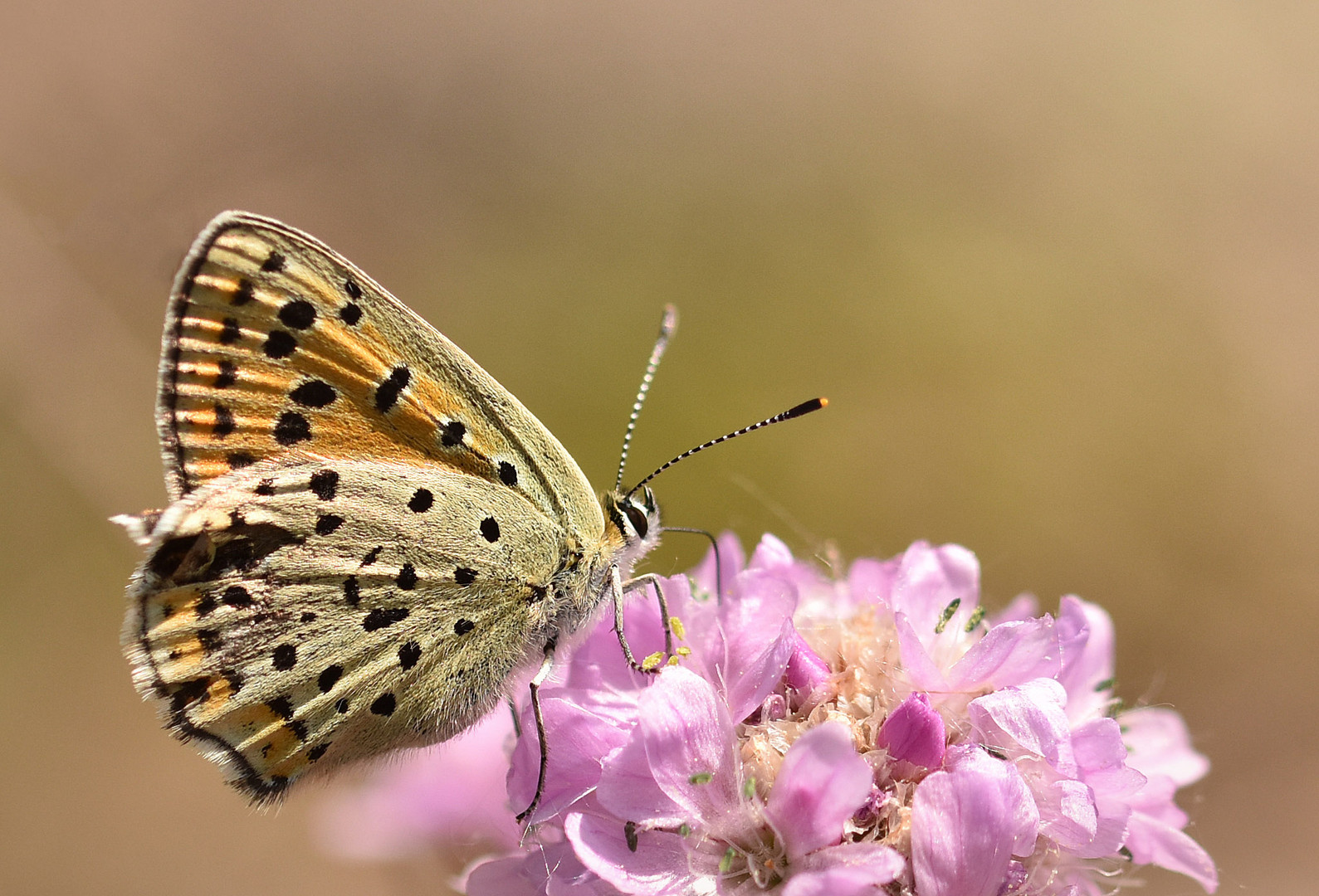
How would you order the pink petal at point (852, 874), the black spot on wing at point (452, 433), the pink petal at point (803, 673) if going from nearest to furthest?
the pink petal at point (852, 874) → the pink petal at point (803, 673) → the black spot on wing at point (452, 433)

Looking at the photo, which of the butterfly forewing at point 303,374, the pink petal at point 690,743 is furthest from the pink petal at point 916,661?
the butterfly forewing at point 303,374

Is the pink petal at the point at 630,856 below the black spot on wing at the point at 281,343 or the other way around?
below

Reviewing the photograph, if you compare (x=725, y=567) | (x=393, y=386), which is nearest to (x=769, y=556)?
(x=725, y=567)

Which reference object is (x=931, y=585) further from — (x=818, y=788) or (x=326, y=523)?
(x=326, y=523)

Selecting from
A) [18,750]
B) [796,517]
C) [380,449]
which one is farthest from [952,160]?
[18,750]

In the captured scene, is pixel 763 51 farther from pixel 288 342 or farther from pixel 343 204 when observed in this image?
pixel 288 342

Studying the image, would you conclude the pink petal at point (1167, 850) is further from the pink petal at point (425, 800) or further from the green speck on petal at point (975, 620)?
the pink petal at point (425, 800)

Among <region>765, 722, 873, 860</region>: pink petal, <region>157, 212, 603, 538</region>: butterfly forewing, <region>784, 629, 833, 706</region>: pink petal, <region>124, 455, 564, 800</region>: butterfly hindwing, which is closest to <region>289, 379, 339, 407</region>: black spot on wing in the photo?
<region>157, 212, 603, 538</region>: butterfly forewing
